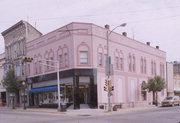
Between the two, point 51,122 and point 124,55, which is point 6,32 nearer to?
point 124,55

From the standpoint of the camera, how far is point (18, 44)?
180 feet

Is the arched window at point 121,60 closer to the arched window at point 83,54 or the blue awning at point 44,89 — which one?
the arched window at point 83,54

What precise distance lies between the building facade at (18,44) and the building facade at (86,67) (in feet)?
7.74

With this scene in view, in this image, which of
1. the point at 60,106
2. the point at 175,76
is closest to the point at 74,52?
the point at 60,106

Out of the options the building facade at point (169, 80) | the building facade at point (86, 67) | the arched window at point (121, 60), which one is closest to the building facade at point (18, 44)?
the building facade at point (86, 67)

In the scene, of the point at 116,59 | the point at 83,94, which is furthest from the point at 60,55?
the point at 116,59

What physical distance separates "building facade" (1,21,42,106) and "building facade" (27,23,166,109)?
7.74 ft

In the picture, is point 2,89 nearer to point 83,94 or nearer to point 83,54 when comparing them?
point 83,94

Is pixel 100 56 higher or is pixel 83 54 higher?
pixel 83 54

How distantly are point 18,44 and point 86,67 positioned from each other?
64.3 feet

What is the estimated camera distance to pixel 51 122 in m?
21.4

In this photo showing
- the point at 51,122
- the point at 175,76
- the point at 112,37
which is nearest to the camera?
the point at 51,122

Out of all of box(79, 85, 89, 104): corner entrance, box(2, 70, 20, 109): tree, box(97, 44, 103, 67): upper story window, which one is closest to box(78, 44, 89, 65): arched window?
box(97, 44, 103, 67): upper story window

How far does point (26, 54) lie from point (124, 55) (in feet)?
52.5
